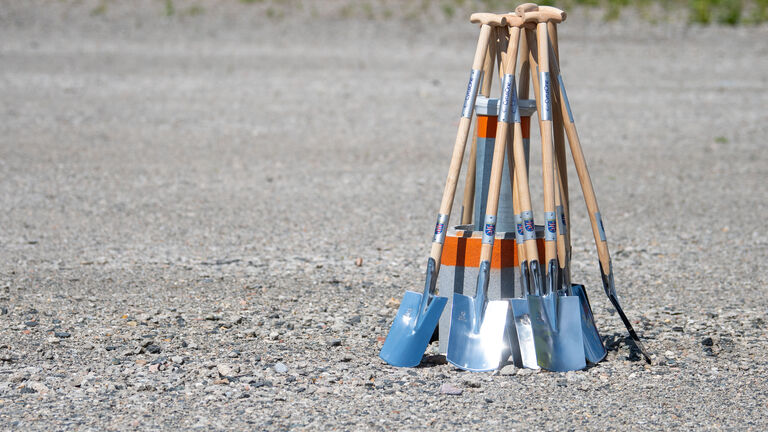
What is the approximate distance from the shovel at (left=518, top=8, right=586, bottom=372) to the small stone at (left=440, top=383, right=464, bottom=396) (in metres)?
0.43

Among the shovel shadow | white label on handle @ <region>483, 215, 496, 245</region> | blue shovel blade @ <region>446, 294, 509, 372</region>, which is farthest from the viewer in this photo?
the shovel shadow

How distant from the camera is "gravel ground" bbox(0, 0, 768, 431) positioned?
13.3 feet

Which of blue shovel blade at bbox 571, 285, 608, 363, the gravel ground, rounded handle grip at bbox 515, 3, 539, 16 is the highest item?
rounded handle grip at bbox 515, 3, 539, 16

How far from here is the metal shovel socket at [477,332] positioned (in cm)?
425

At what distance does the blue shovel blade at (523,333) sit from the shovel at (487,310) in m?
0.05

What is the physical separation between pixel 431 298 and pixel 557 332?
61 centimetres

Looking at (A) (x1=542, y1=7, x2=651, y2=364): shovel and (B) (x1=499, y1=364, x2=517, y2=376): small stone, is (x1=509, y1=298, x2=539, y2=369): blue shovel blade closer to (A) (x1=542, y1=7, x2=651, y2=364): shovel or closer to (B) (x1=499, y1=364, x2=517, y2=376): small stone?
(B) (x1=499, y1=364, x2=517, y2=376): small stone

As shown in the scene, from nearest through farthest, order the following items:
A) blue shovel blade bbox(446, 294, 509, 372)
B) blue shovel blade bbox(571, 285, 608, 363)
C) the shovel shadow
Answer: blue shovel blade bbox(446, 294, 509, 372)
blue shovel blade bbox(571, 285, 608, 363)
the shovel shadow

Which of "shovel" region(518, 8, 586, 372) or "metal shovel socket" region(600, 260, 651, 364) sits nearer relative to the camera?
"shovel" region(518, 8, 586, 372)

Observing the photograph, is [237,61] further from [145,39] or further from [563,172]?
[563,172]

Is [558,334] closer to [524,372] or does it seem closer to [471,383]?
[524,372]

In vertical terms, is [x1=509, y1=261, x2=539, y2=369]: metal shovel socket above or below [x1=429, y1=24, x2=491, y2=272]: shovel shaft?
below

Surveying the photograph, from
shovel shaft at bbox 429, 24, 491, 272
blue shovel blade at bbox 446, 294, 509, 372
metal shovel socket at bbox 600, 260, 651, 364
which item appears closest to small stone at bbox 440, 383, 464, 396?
blue shovel blade at bbox 446, 294, 509, 372

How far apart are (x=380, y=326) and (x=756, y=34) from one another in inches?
636
